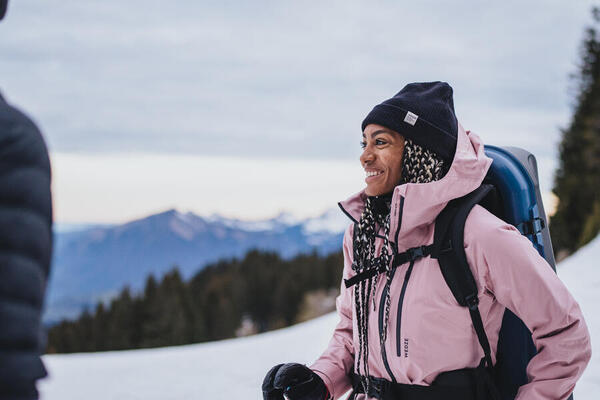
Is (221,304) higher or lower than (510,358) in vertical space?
lower

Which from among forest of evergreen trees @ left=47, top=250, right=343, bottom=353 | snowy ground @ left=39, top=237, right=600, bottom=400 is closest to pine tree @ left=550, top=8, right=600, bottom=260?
snowy ground @ left=39, top=237, right=600, bottom=400

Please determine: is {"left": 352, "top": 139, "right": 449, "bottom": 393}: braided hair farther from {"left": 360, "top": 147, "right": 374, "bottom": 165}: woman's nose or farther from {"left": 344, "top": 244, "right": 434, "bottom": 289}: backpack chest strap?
{"left": 360, "top": 147, "right": 374, "bottom": 165}: woman's nose

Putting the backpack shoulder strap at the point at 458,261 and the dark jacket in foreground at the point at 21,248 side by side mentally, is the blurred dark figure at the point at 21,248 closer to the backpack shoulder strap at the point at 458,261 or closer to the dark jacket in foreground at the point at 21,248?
the dark jacket in foreground at the point at 21,248

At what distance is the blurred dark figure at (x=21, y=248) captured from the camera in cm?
93

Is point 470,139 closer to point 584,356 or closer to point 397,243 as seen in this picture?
point 397,243

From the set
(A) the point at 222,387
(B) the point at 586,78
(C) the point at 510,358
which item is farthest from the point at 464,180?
(B) the point at 586,78

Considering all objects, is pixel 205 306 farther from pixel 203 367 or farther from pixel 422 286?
pixel 422 286

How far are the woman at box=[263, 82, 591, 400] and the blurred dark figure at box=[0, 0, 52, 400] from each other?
4.16ft

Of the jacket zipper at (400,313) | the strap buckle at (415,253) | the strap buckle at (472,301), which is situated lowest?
the jacket zipper at (400,313)

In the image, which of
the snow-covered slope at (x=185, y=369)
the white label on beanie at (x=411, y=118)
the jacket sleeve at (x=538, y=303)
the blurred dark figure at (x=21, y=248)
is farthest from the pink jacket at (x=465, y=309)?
the snow-covered slope at (x=185, y=369)

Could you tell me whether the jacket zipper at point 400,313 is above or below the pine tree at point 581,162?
above

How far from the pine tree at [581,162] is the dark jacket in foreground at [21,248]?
27.0 metres

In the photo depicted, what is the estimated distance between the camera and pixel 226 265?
7762 centimetres

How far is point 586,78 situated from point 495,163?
105 feet
